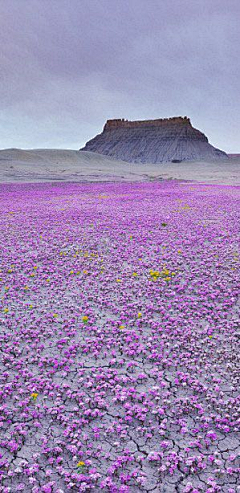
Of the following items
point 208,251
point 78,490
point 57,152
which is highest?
point 57,152

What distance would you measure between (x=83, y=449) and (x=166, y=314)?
5.21 metres

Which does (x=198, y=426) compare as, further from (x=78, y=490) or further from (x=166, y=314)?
(x=166, y=314)

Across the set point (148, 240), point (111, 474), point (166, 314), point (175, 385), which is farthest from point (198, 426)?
point (148, 240)

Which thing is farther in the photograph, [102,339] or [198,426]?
[102,339]

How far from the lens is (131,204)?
33.8 meters

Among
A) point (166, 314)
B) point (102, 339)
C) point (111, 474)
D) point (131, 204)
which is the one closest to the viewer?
point (111, 474)

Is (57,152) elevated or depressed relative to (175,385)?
elevated

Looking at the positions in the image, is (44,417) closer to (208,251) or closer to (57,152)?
(208,251)

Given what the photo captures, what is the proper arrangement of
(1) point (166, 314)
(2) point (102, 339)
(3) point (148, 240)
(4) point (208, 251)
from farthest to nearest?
(3) point (148, 240), (4) point (208, 251), (1) point (166, 314), (2) point (102, 339)

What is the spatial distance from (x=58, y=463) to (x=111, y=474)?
83 centimetres

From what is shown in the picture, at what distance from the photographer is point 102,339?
8.88m

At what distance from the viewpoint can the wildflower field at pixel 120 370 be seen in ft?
17.2

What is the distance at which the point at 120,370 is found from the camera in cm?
767

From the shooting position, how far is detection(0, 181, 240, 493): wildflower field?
523 cm
